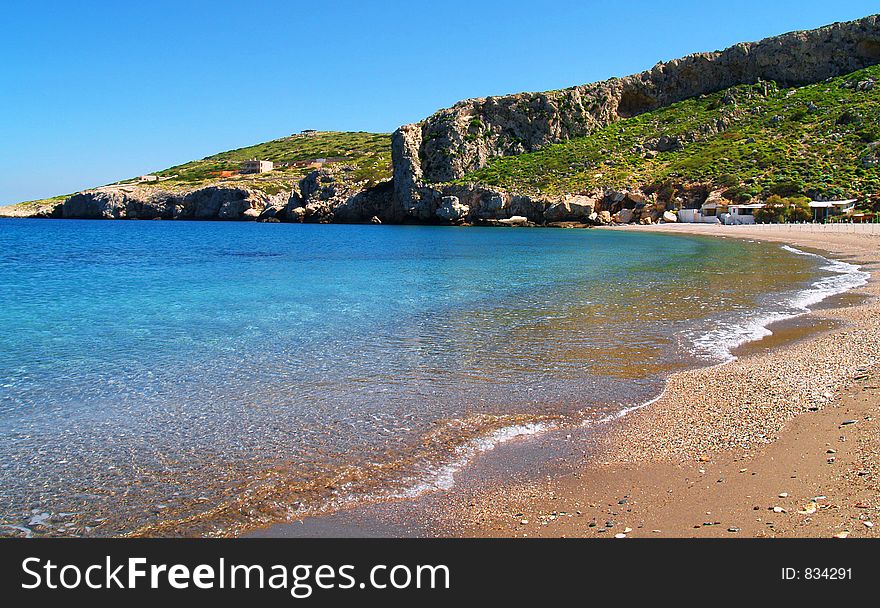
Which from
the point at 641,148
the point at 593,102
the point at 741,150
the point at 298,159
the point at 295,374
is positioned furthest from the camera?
the point at 298,159

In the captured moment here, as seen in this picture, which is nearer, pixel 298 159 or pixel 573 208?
pixel 573 208

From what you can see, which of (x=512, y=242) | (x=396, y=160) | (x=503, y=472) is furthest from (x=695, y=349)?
(x=396, y=160)

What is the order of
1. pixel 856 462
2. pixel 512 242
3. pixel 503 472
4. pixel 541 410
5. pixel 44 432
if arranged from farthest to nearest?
pixel 512 242 < pixel 541 410 < pixel 44 432 < pixel 503 472 < pixel 856 462

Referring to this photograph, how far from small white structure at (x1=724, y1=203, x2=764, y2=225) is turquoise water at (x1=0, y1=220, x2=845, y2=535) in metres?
39.1

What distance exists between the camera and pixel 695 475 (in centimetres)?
600

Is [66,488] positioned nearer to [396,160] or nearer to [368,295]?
[368,295]

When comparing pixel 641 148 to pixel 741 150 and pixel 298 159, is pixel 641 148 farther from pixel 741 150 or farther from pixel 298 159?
pixel 298 159

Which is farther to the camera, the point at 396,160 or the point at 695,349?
the point at 396,160

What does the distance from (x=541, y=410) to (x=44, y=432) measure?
608 centimetres

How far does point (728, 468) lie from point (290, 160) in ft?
497

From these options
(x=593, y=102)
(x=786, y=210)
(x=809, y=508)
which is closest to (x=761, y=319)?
(x=809, y=508)

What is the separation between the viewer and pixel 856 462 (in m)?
5.80

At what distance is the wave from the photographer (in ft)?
38.4

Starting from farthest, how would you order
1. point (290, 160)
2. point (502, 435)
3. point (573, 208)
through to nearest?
point (290, 160)
point (573, 208)
point (502, 435)
